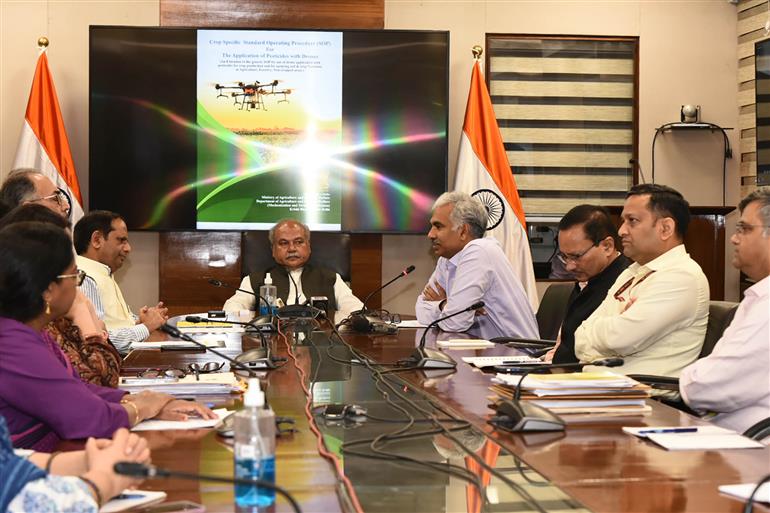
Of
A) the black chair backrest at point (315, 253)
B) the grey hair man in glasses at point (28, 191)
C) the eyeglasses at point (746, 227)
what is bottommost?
the black chair backrest at point (315, 253)

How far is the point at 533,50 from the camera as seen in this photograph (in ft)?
21.6

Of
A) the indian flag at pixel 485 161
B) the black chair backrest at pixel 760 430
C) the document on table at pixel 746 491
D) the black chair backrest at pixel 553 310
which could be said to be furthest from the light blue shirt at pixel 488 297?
the document on table at pixel 746 491

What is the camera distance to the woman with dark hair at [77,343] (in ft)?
8.13

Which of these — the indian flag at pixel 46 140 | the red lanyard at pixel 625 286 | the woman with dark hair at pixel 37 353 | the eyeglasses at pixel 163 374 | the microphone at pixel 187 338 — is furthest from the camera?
the indian flag at pixel 46 140

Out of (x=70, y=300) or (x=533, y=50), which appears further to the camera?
(x=533, y=50)

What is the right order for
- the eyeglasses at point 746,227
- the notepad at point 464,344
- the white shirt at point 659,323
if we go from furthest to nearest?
the notepad at point 464,344, the white shirt at point 659,323, the eyeglasses at point 746,227

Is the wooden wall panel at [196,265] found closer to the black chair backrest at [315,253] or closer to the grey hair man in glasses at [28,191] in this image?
the black chair backrest at [315,253]

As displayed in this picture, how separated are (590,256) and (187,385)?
1.96m

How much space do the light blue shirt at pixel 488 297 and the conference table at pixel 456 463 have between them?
1802 millimetres

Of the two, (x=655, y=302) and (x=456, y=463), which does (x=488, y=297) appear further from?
(x=456, y=463)

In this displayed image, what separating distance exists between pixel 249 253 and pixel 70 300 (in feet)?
11.9

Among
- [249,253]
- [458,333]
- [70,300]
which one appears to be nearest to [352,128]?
[249,253]

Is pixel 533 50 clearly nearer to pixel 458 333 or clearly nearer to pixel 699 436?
pixel 458 333

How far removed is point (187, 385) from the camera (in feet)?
7.66
